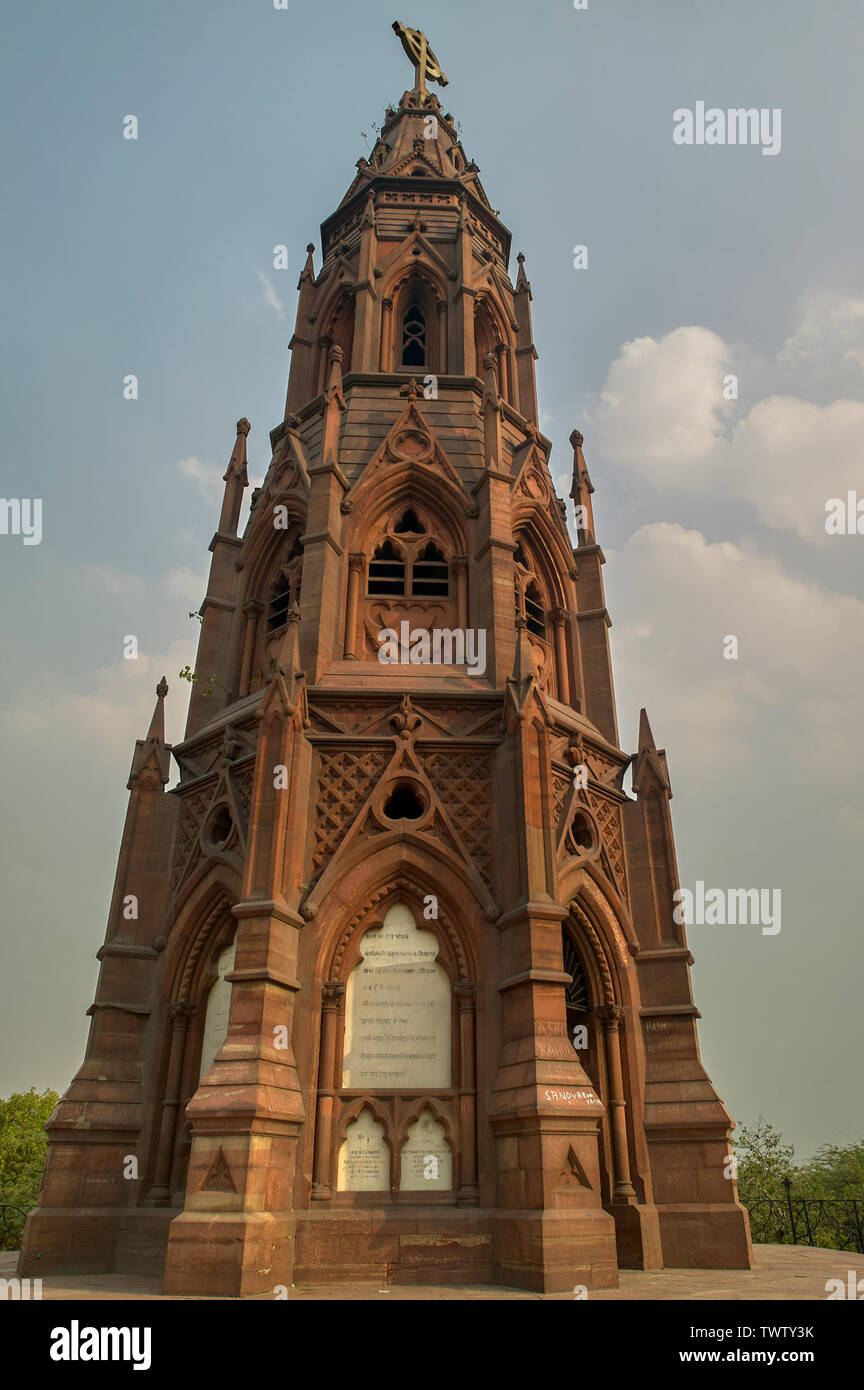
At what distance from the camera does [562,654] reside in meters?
20.2

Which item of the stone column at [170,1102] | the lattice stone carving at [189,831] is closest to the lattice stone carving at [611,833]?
the lattice stone carving at [189,831]

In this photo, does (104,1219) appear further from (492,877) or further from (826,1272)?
(826,1272)

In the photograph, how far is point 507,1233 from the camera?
1184 cm

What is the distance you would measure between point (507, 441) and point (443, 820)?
10.7 m

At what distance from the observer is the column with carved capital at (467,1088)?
12875 mm

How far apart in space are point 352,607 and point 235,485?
21.8ft

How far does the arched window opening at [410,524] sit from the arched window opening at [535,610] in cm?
276

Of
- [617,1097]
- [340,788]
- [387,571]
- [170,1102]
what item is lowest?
[170,1102]

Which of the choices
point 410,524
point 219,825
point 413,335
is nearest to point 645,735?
point 410,524

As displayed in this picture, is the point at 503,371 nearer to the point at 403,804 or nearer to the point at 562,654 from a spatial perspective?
the point at 562,654

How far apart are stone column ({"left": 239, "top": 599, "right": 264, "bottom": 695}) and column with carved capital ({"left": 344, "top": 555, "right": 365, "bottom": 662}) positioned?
2.90 metres

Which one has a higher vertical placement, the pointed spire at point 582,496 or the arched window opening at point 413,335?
the arched window opening at point 413,335

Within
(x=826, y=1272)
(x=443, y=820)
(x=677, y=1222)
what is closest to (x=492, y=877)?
(x=443, y=820)

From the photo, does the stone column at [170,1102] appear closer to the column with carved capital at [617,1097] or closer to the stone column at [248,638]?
the stone column at [248,638]
